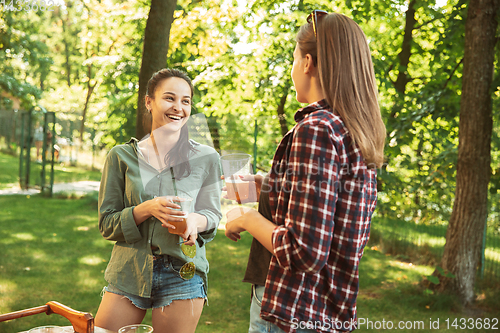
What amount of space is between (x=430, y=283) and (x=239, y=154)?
485 cm

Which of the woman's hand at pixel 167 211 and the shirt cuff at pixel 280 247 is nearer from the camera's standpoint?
the shirt cuff at pixel 280 247

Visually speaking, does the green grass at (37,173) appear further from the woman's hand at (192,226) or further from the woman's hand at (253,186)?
the woman's hand at (253,186)

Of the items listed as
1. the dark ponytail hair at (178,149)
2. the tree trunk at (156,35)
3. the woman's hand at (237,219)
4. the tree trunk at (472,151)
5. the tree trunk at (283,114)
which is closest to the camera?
the woman's hand at (237,219)

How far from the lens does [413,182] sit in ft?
28.4

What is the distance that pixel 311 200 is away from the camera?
1226 mm

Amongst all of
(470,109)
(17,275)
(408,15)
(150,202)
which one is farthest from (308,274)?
(408,15)

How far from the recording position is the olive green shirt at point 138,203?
2053 mm

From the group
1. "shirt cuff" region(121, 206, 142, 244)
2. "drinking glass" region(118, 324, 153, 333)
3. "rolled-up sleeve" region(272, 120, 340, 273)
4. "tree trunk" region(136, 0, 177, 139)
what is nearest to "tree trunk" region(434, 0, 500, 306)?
"tree trunk" region(136, 0, 177, 139)

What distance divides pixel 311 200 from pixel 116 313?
1.30 meters

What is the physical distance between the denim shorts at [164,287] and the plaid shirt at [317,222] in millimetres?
806

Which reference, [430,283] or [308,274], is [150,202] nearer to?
[308,274]

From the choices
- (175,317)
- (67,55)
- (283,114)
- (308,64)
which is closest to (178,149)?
(175,317)

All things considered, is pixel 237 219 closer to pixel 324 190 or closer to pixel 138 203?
pixel 324 190

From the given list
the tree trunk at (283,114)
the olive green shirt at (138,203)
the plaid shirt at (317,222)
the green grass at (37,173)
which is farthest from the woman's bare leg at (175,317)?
the green grass at (37,173)
